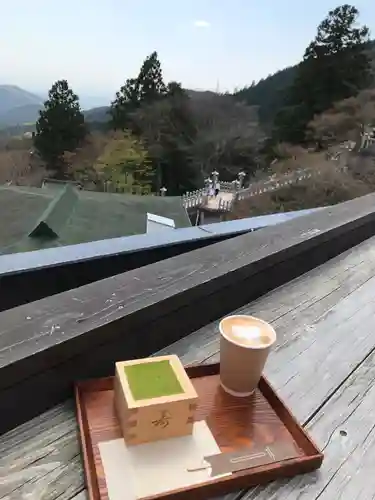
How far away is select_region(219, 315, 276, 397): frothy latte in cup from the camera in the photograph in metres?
0.66

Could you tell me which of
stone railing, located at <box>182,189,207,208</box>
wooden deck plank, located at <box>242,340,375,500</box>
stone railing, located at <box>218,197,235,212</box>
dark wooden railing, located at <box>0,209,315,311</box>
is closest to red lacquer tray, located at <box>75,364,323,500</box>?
wooden deck plank, located at <box>242,340,375,500</box>

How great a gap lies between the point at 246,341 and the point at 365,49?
17.6 m

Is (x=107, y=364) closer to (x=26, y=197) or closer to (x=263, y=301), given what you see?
(x=263, y=301)

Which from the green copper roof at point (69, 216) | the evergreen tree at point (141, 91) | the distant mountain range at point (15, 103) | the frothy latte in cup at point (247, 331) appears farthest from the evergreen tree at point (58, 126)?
the frothy latte in cup at point (247, 331)

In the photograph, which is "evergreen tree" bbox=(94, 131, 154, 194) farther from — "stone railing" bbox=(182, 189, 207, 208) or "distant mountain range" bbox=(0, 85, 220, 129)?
"distant mountain range" bbox=(0, 85, 220, 129)

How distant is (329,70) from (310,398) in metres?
16.9

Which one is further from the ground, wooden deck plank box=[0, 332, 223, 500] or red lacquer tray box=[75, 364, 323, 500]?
red lacquer tray box=[75, 364, 323, 500]

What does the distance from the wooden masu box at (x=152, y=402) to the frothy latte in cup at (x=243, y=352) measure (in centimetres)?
10

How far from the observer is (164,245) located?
1341 mm

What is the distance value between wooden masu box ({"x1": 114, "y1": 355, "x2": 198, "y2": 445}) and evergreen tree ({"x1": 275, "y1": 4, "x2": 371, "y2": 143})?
1526 cm

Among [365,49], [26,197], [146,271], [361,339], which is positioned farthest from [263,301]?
[365,49]

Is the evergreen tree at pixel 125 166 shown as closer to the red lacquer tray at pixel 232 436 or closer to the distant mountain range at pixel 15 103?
the red lacquer tray at pixel 232 436

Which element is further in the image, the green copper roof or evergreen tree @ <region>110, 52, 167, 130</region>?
evergreen tree @ <region>110, 52, 167, 130</region>

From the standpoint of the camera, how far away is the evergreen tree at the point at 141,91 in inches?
655
